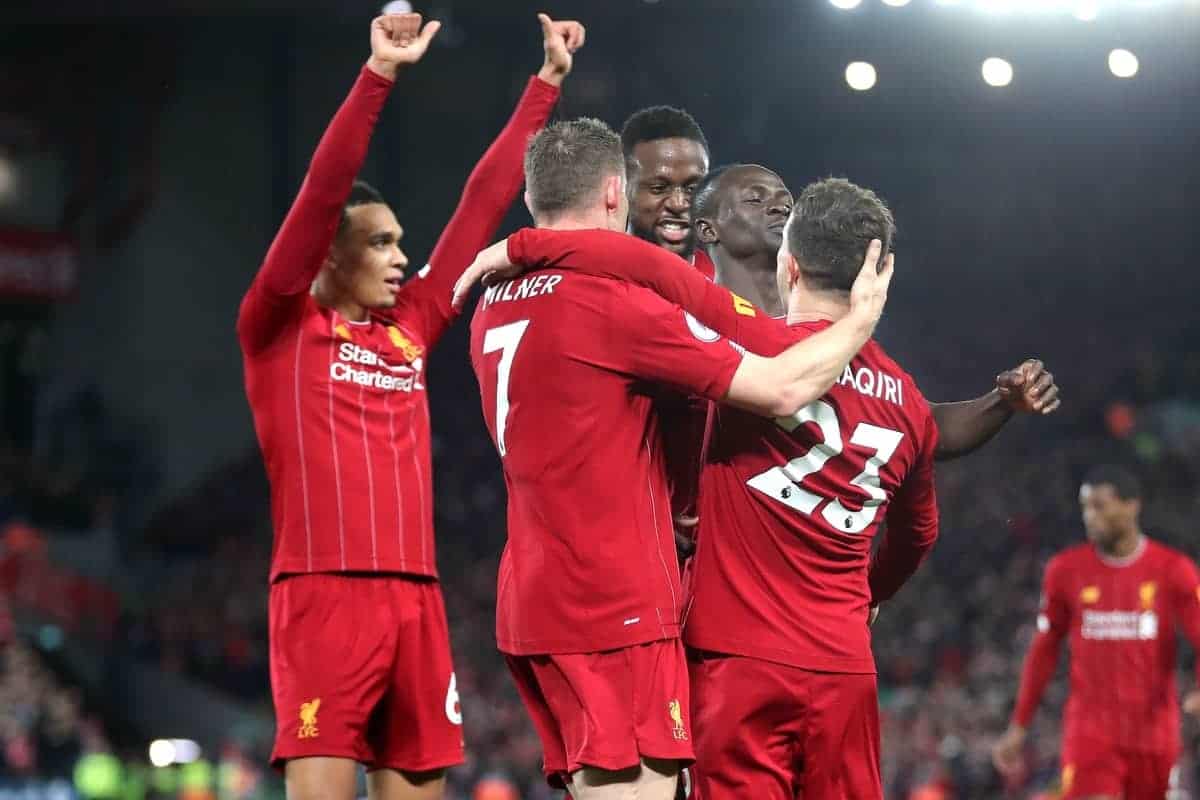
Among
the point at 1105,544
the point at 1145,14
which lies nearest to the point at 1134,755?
the point at 1105,544

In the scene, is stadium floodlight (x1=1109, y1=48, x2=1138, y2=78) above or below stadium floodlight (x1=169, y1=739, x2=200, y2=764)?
above

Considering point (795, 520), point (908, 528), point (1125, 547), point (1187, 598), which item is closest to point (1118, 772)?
point (1187, 598)

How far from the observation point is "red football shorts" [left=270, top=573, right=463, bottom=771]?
13.4 ft

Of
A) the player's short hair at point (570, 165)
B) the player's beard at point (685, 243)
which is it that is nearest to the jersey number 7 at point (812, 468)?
the player's short hair at point (570, 165)

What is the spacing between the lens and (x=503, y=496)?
65.3 ft

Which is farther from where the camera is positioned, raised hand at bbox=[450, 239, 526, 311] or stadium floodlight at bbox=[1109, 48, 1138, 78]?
stadium floodlight at bbox=[1109, 48, 1138, 78]

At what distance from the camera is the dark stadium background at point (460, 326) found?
1177 cm

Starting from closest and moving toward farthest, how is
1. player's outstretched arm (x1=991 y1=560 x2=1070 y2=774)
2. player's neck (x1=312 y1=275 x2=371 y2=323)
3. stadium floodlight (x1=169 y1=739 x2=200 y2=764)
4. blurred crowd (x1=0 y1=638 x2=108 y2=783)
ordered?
1. player's neck (x1=312 y1=275 x2=371 y2=323)
2. player's outstretched arm (x1=991 y1=560 x2=1070 y2=774)
3. blurred crowd (x1=0 y1=638 x2=108 y2=783)
4. stadium floodlight (x1=169 y1=739 x2=200 y2=764)

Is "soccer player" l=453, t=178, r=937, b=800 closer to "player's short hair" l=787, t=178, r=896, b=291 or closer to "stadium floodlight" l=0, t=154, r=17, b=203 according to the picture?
"player's short hair" l=787, t=178, r=896, b=291

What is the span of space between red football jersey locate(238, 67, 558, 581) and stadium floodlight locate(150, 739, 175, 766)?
12874 millimetres

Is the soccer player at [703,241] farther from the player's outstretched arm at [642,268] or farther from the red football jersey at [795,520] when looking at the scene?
the player's outstretched arm at [642,268]

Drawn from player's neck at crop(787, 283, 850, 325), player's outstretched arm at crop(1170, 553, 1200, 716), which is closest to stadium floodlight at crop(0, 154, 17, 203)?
player's outstretched arm at crop(1170, 553, 1200, 716)

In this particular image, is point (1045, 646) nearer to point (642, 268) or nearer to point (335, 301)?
point (335, 301)

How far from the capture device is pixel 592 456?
3.43 meters
